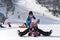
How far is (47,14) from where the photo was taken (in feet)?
29.0

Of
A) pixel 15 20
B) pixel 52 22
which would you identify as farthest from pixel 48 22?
pixel 15 20

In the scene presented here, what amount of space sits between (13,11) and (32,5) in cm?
92

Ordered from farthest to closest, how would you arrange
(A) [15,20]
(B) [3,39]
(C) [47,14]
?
(A) [15,20] → (C) [47,14] → (B) [3,39]

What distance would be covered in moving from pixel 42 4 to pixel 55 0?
56 centimetres

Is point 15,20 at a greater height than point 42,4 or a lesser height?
lesser

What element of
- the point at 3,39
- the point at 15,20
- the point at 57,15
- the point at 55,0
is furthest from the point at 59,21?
the point at 3,39

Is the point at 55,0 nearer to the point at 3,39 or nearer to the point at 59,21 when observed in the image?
the point at 59,21

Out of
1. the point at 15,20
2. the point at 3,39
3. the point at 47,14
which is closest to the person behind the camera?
the point at 3,39

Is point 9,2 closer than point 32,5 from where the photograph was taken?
No

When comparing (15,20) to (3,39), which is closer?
(3,39)

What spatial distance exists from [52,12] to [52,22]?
1.85 feet

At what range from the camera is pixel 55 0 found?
8.95 metres

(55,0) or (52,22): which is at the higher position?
(55,0)

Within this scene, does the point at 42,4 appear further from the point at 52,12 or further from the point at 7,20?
the point at 7,20
